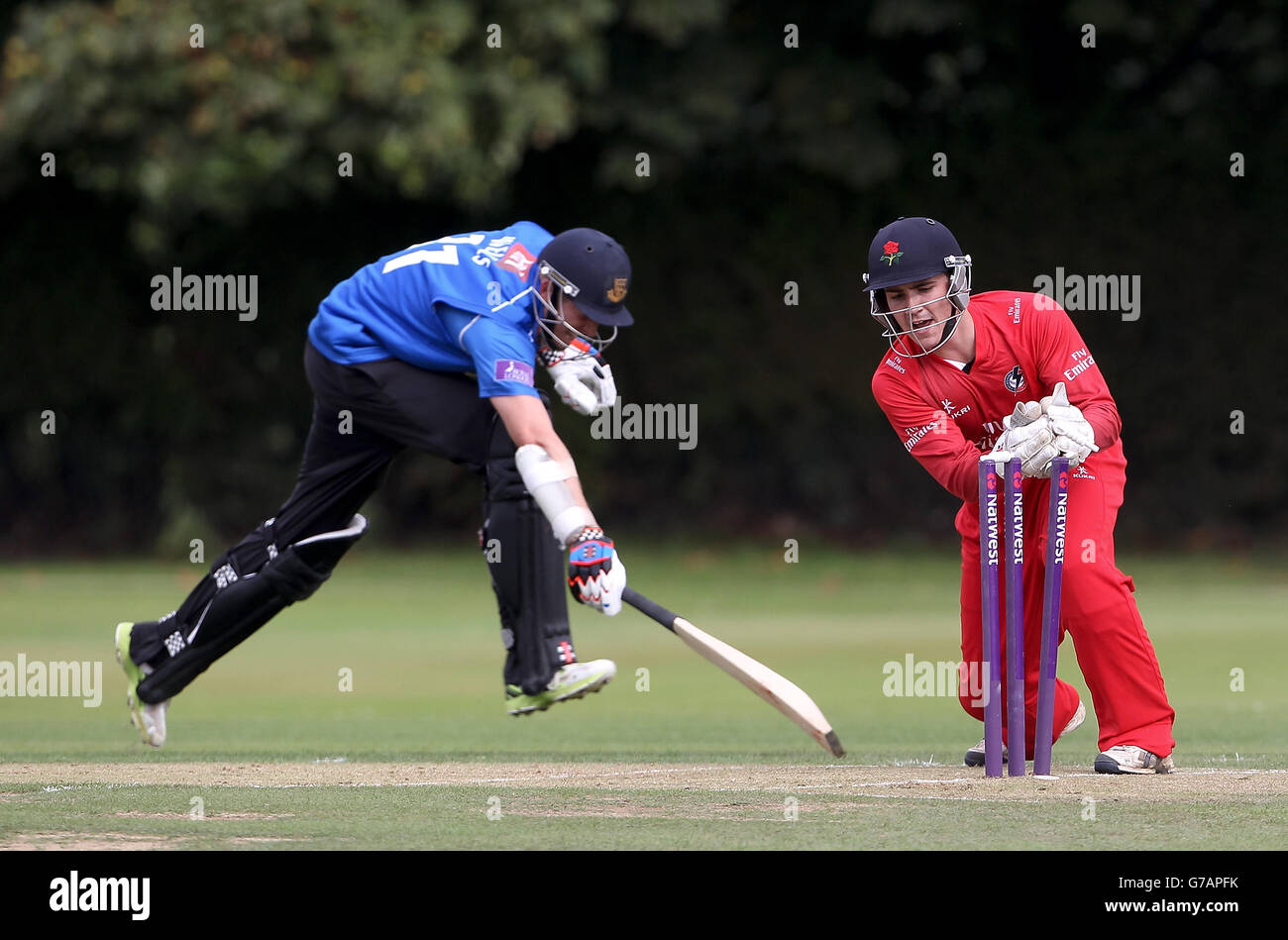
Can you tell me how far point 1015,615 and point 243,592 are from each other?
2736 mm

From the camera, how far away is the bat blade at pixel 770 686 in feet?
19.8

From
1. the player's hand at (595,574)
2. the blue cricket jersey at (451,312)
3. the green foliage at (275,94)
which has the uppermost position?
the green foliage at (275,94)

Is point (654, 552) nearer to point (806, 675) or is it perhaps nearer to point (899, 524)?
point (899, 524)

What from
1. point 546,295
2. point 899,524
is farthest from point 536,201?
point 546,295

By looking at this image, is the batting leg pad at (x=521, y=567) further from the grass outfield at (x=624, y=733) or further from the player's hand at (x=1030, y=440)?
the player's hand at (x=1030, y=440)

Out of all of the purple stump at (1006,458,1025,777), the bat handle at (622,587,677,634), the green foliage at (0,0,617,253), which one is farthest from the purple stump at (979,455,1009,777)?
the green foliage at (0,0,617,253)

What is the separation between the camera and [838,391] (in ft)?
58.1

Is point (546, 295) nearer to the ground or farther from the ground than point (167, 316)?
nearer to the ground

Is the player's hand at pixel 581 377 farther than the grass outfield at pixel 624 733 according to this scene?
Yes

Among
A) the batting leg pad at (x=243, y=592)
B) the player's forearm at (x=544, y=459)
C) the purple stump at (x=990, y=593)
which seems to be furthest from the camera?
the batting leg pad at (x=243, y=592)

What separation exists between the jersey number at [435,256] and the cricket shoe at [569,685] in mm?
1477

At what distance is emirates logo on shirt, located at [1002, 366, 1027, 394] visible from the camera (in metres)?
6.42

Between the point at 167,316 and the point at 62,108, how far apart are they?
305 cm

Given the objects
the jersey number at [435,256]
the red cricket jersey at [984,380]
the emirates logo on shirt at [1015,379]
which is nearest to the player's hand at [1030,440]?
the red cricket jersey at [984,380]
